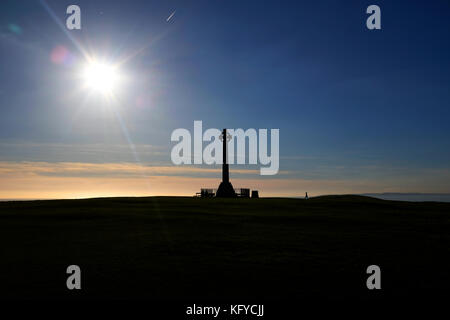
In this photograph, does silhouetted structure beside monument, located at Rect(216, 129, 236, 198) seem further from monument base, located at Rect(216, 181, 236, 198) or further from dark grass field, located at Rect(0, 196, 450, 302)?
dark grass field, located at Rect(0, 196, 450, 302)

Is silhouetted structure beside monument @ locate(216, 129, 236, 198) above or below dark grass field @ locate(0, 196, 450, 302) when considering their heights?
above

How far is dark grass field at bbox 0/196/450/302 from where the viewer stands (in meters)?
8.62

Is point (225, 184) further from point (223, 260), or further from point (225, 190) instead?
point (223, 260)

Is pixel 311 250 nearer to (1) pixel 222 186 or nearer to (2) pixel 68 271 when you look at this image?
(2) pixel 68 271

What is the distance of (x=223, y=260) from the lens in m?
11.5

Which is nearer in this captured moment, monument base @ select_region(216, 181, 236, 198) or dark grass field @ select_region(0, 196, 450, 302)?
dark grass field @ select_region(0, 196, 450, 302)

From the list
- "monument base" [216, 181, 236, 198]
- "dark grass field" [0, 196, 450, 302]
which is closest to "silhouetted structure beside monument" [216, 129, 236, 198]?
"monument base" [216, 181, 236, 198]

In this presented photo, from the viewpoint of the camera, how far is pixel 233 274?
1000 centimetres

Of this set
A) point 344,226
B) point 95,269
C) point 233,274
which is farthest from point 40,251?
point 344,226

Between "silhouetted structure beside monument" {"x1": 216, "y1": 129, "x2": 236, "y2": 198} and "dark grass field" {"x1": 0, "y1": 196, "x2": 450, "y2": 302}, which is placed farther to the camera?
"silhouetted structure beside monument" {"x1": 216, "y1": 129, "x2": 236, "y2": 198}

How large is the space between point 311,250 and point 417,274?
376 centimetres

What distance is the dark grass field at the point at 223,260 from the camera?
28.3ft

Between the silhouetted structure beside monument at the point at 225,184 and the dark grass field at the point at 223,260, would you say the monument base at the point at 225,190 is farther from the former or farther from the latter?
the dark grass field at the point at 223,260

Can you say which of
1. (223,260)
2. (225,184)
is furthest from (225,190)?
(223,260)
